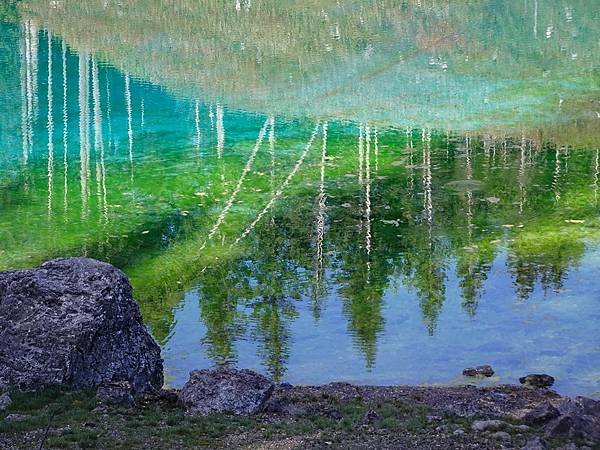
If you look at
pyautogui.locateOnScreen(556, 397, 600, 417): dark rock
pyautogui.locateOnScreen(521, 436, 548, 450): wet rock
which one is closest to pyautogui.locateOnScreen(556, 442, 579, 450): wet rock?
pyautogui.locateOnScreen(521, 436, 548, 450): wet rock

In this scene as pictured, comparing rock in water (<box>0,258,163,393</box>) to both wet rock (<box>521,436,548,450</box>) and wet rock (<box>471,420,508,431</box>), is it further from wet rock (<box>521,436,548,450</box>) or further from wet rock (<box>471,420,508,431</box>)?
wet rock (<box>521,436,548,450</box>)

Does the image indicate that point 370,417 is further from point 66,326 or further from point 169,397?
point 66,326

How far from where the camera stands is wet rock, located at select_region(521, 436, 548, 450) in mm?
14633

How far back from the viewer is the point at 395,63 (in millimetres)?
61281

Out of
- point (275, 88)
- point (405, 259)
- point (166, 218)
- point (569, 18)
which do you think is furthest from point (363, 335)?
point (569, 18)

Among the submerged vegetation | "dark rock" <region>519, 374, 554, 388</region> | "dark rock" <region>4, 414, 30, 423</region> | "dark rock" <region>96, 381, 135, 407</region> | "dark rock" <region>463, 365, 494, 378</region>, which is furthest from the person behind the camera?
the submerged vegetation

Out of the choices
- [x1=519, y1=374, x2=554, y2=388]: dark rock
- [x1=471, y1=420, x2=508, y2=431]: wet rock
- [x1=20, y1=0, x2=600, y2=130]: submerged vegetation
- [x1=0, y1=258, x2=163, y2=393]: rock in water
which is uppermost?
[x1=20, y1=0, x2=600, y2=130]: submerged vegetation

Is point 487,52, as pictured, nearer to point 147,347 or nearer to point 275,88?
point 275,88

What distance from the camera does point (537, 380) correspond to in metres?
21.6

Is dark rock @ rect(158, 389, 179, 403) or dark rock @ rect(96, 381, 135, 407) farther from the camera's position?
dark rock @ rect(158, 389, 179, 403)

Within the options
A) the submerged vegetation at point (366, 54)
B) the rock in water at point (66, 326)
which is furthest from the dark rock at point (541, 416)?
the submerged vegetation at point (366, 54)

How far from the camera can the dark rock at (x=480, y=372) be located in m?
22.2

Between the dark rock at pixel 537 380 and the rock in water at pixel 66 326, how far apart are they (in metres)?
7.63

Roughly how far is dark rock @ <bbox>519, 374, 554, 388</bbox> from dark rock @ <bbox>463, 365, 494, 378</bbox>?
27.6 inches
